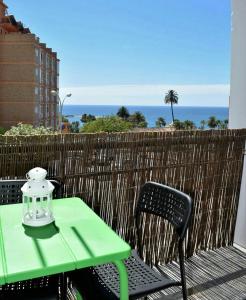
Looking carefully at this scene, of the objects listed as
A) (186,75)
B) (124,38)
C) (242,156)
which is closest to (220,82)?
(186,75)

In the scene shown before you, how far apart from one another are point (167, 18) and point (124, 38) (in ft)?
36.9

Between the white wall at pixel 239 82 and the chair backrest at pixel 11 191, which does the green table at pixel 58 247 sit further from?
the white wall at pixel 239 82

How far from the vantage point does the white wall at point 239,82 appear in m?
3.18

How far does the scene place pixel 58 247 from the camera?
1424 mm

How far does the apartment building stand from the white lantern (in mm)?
40218

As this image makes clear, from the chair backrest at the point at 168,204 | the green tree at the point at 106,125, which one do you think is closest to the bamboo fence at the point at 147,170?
the chair backrest at the point at 168,204

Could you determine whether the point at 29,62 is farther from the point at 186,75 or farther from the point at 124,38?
the point at 186,75

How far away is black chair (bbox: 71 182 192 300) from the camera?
1727 mm

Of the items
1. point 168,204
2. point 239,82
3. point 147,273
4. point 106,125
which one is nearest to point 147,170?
point 168,204

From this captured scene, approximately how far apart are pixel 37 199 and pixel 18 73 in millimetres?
A: 41384

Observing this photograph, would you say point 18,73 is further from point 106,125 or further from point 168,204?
point 168,204

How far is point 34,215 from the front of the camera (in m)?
1.64

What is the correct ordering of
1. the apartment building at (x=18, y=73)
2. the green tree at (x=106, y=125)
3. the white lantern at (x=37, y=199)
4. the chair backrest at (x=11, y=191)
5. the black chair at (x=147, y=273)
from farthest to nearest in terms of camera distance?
the apartment building at (x=18, y=73) < the green tree at (x=106, y=125) < the chair backrest at (x=11, y=191) < the black chair at (x=147, y=273) < the white lantern at (x=37, y=199)

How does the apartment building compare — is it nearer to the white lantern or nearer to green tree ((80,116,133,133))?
green tree ((80,116,133,133))
